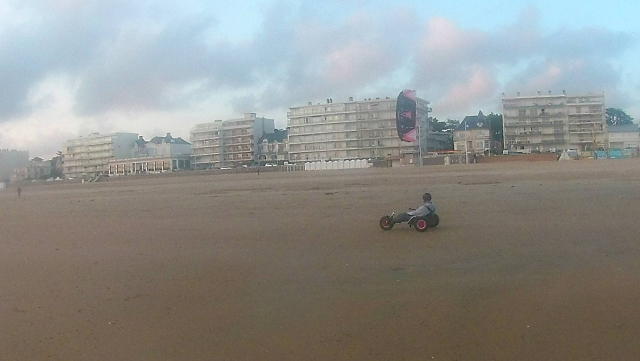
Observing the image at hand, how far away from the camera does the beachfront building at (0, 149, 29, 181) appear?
56.7 meters

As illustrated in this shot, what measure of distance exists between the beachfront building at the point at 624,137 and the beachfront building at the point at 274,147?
113 ft

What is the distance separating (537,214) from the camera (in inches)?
453

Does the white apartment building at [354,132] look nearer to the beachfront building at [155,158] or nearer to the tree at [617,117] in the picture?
the beachfront building at [155,158]

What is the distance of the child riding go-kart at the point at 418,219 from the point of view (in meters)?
10.0

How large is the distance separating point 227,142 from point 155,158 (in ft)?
31.8

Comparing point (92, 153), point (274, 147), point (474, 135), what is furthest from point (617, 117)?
point (92, 153)

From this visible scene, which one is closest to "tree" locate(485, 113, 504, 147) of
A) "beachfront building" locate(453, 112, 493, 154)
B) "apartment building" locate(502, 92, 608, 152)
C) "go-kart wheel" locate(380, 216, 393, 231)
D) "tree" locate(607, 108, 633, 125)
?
"beachfront building" locate(453, 112, 493, 154)

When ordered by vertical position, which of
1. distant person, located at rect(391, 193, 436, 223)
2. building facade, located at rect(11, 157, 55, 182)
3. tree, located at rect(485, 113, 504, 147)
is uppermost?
tree, located at rect(485, 113, 504, 147)

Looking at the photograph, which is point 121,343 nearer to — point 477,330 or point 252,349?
point 252,349

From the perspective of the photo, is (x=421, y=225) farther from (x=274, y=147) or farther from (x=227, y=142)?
(x=227, y=142)

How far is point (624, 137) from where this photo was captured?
60.7m

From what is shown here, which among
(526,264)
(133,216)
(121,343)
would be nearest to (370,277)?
(526,264)

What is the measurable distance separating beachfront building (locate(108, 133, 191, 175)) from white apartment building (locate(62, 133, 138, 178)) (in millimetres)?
1325

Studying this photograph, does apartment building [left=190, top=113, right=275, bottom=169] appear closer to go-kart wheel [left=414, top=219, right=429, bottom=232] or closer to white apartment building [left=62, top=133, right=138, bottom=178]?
white apartment building [left=62, top=133, right=138, bottom=178]
